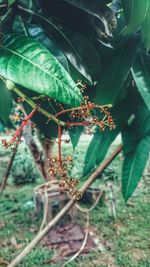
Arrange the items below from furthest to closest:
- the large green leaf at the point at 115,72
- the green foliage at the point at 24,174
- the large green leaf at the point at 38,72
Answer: the green foliage at the point at 24,174
the large green leaf at the point at 115,72
the large green leaf at the point at 38,72

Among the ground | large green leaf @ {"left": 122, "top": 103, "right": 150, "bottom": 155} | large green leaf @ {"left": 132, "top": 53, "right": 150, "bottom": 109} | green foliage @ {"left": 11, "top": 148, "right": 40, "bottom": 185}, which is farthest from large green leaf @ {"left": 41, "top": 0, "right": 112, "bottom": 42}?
green foliage @ {"left": 11, "top": 148, "right": 40, "bottom": 185}

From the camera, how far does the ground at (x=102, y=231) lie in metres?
2.68

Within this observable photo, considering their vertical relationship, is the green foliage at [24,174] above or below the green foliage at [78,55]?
above

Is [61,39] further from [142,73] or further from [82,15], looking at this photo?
[142,73]

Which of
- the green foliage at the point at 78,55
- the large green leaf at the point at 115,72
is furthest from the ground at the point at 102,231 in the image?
the large green leaf at the point at 115,72

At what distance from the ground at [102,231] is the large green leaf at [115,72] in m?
2.15

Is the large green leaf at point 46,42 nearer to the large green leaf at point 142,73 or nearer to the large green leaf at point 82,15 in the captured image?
the large green leaf at point 82,15

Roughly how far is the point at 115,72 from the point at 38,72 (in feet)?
0.97

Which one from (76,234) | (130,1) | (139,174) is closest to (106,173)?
(76,234)

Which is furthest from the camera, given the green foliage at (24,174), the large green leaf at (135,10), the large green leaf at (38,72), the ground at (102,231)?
the green foliage at (24,174)

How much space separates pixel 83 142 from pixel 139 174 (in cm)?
539

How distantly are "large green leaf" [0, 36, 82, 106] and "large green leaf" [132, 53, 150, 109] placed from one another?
0.28m

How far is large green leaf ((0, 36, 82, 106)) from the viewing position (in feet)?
1.13

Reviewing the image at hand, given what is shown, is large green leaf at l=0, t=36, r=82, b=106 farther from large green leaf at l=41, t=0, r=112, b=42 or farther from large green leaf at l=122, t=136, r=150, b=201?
large green leaf at l=122, t=136, r=150, b=201
